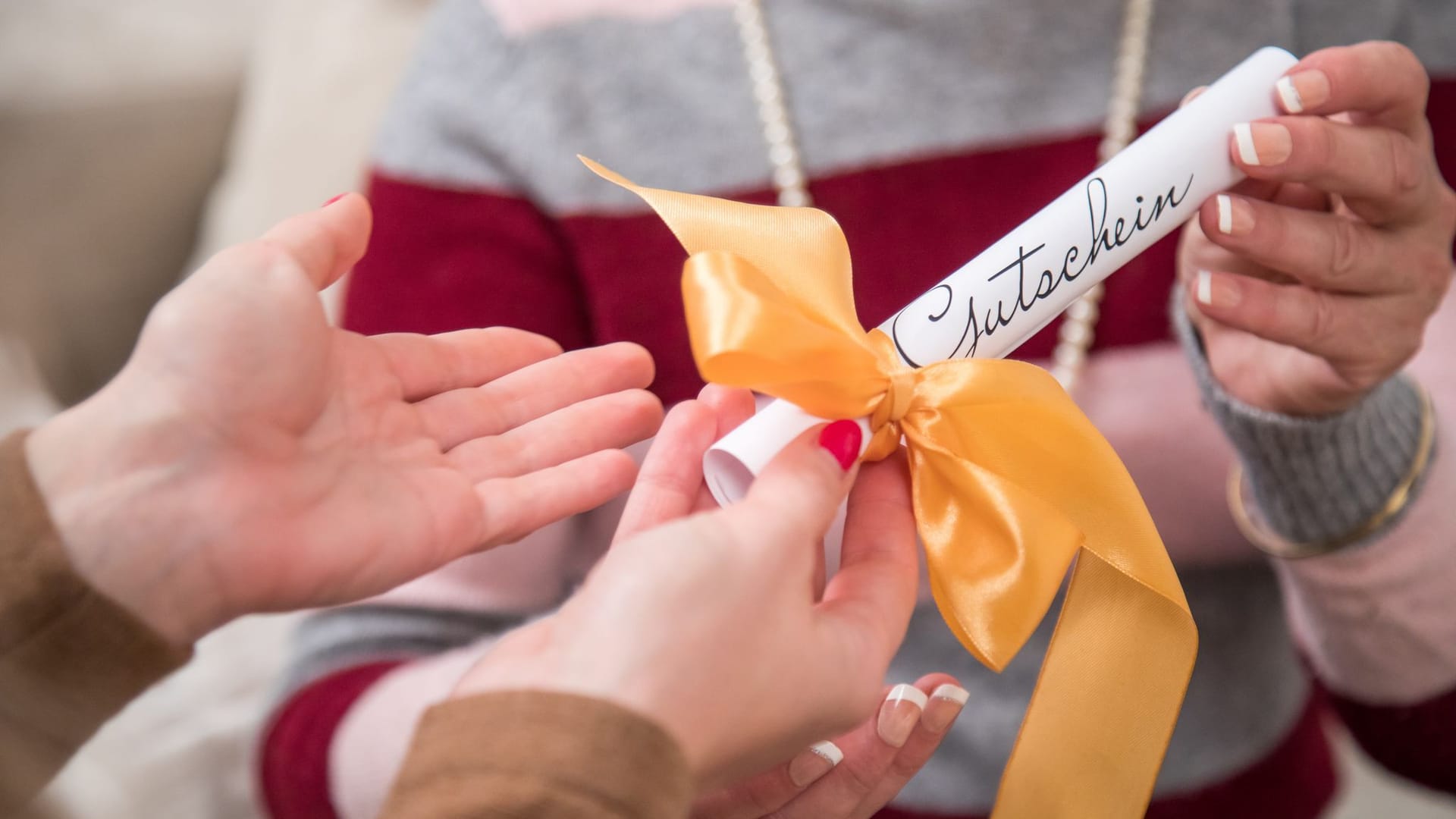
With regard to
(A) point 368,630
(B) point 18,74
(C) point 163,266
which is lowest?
(A) point 368,630

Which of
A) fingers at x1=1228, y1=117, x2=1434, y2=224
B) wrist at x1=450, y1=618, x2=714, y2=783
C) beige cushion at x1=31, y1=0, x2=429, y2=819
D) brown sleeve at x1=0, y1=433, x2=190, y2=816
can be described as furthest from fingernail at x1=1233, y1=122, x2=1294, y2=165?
beige cushion at x1=31, y1=0, x2=429, y2=819

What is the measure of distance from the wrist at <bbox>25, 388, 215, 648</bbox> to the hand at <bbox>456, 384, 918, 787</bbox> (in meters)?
0.08

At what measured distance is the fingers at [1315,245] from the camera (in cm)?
30

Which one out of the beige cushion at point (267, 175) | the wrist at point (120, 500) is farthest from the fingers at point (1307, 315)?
the beige cushion at point (267, 175)

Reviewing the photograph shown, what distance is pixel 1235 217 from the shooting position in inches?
11.9

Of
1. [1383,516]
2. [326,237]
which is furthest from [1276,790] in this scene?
[326,237]

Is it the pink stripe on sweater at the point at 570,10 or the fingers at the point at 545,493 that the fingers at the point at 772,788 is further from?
the pink stripe on sweater at the point at 570,10

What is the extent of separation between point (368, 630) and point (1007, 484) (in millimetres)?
309

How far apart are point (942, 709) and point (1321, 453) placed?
0.19 metres

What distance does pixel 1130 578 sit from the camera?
0.29 m

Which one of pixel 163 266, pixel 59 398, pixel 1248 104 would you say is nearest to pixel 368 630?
pixel 59 398

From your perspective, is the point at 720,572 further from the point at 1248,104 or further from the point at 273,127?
the point at 273,127

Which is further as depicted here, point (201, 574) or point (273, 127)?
point (273, 127)

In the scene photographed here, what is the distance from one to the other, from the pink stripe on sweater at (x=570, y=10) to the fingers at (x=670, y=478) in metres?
0.26
